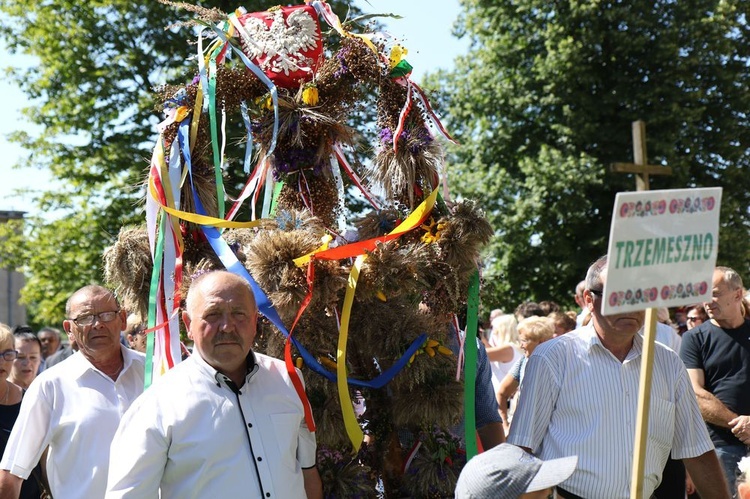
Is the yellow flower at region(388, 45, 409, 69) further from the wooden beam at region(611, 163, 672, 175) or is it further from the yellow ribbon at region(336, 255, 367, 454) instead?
the wooden beam at region(611, 163, 672, 175)

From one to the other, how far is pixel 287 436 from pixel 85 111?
14915 millimetres

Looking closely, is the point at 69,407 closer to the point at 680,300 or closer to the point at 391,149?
the point at 391,149

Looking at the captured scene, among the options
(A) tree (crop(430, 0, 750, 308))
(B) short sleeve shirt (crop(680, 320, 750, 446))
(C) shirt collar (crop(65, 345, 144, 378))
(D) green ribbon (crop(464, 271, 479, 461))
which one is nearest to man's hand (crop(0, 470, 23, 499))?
(C) shirt collar (crop(65, 345, 144, 378))

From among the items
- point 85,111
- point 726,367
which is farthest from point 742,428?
point 85,111

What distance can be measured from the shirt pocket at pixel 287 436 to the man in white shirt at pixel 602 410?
3.04 ft

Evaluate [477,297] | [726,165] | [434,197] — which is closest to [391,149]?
[434,197]

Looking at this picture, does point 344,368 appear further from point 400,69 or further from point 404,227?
point 400,69

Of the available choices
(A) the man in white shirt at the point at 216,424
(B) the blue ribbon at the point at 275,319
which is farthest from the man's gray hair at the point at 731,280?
(A) the man in white shirt at the point at 216,424

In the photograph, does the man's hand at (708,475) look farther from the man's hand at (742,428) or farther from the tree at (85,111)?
the tree at (85,111)

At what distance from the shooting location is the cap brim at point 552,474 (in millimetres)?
3002

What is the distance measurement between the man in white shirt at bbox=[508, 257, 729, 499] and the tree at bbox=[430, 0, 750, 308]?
16.2 metres

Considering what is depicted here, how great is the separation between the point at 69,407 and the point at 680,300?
2.80 metres

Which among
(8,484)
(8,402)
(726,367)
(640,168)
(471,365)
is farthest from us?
(640,168)

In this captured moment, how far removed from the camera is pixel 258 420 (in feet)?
11.9
